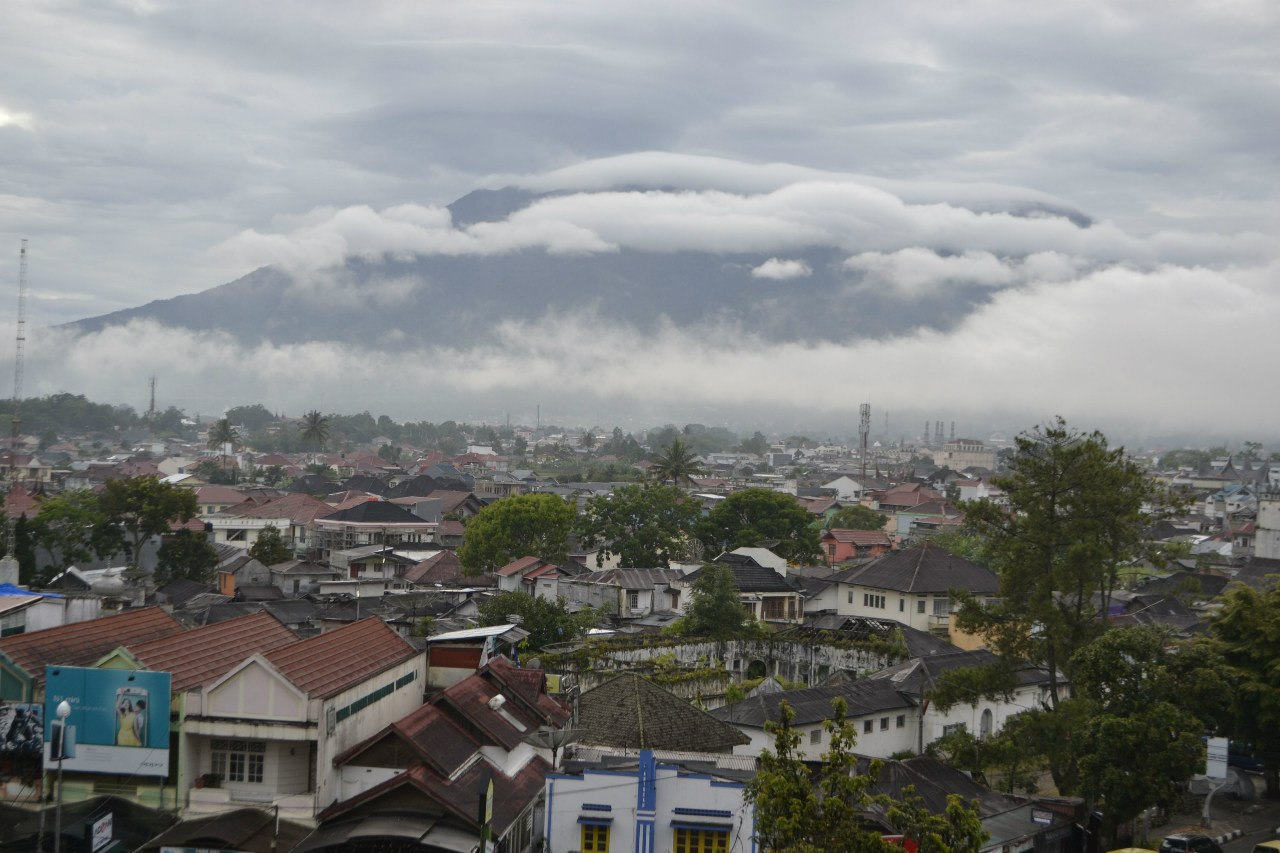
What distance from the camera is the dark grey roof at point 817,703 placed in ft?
87.6

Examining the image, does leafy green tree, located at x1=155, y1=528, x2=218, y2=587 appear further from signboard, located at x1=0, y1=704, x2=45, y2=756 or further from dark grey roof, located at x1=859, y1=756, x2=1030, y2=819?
dark grey roof, located at x1=859, y1=756, x2=1030, y2=819

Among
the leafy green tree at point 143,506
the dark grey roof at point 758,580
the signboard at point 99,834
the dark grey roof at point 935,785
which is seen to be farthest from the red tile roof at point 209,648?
the leafy green tree at point 143,506

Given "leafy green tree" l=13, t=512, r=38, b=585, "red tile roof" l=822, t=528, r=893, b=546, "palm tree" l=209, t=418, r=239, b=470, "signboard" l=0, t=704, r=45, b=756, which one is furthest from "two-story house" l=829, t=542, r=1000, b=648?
"palm tree" l=209, t=418, r=239, b=470

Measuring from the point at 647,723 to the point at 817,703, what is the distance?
5267 millimetres

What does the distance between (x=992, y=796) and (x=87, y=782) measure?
1666 centimetres

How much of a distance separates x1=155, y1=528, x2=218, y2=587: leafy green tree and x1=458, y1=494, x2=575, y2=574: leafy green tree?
441 inches

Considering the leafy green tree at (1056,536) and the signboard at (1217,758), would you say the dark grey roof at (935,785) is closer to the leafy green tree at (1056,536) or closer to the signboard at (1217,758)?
the leafy green tree at (1056,536)

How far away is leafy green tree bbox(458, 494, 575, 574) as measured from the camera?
5394 centimetres

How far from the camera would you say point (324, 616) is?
1522 inches

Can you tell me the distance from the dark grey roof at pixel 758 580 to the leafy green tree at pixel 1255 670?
2166cm

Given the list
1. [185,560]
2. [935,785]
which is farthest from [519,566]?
[935,785]

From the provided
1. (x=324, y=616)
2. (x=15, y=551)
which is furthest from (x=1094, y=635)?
(x=15, y=551)

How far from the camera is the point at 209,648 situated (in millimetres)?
21406

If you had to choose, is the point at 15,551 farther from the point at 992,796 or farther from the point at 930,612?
the point at 992,796
